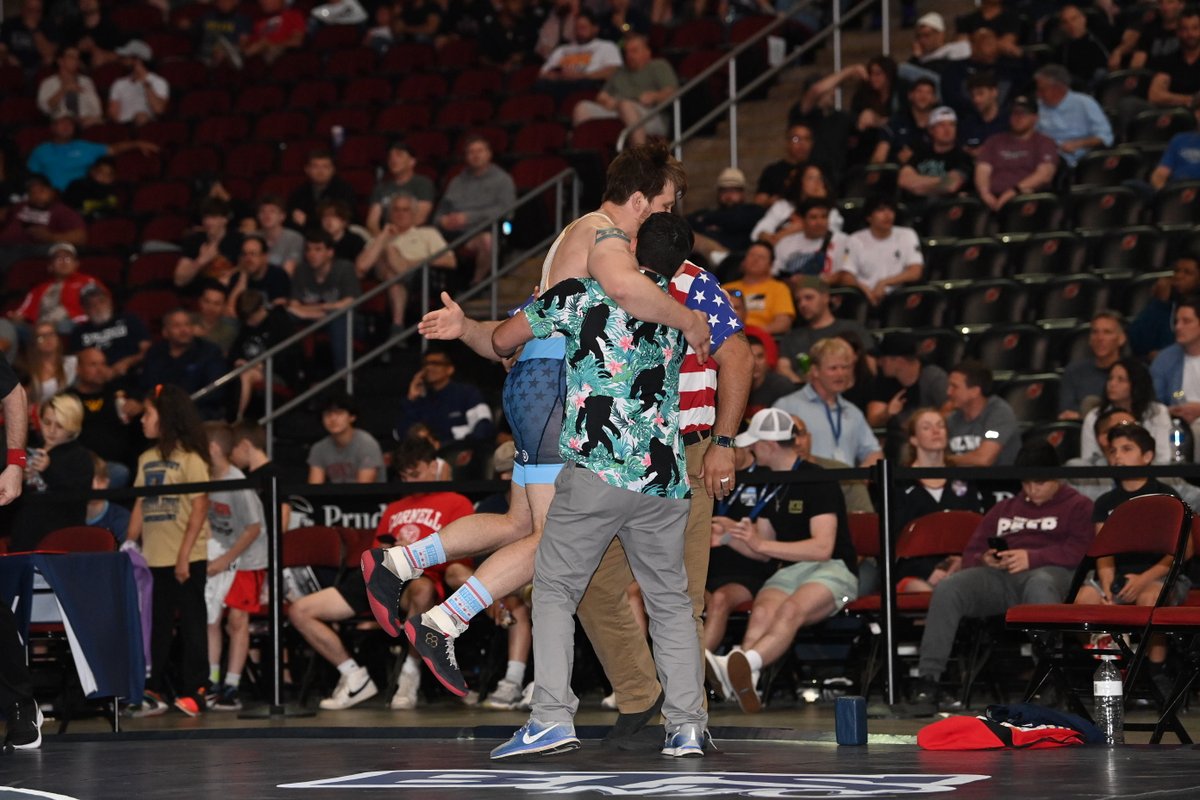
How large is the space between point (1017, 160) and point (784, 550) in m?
4.74

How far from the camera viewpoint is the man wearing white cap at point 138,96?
59.9ft

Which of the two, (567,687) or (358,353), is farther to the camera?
(358,353)

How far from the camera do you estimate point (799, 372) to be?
11.1 metres

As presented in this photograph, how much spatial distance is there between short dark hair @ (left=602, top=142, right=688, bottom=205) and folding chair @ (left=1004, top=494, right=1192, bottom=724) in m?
2.19

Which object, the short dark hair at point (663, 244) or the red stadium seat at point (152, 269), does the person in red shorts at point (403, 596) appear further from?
the red stadium seat at point (152, 269)

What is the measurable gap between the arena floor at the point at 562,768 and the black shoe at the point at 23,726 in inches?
3.0

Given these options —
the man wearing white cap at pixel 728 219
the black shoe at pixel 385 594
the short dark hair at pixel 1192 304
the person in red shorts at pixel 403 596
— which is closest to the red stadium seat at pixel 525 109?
→ the man wearing white cap at pixel 728 219

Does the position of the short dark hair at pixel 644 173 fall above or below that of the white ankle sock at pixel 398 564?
above

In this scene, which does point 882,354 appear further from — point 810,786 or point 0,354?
point 810,786

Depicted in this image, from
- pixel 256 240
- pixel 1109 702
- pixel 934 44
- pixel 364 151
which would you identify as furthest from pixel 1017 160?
pixel 1109 702

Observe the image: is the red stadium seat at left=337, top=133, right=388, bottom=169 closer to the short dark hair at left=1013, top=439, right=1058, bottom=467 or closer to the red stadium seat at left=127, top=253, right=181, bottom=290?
the red stadium seat at left=127, top=253, right=181, bottom=290

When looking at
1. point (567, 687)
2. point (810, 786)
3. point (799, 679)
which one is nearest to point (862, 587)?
point (799, 679)

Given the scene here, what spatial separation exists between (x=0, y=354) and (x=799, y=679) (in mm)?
4220

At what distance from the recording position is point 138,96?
1839cm
